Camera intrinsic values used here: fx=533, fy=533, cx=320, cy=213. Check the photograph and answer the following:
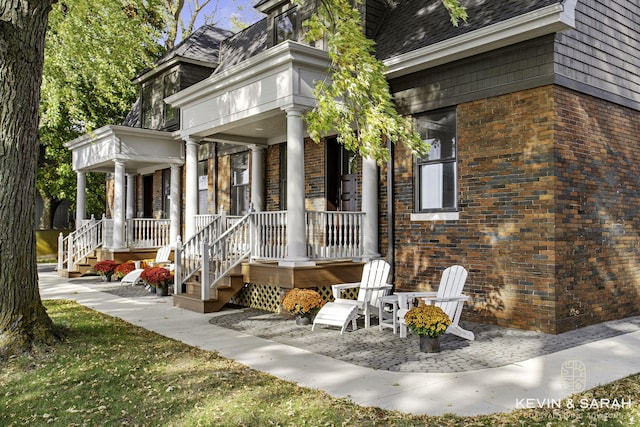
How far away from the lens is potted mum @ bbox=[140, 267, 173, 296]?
1240 cm

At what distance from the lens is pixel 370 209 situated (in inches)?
404

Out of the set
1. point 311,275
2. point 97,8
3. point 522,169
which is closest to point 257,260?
point 311,275

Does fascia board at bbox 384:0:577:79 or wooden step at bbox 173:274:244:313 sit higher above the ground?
fascia board at bbox 384:0:577:79

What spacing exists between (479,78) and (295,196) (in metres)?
3.68

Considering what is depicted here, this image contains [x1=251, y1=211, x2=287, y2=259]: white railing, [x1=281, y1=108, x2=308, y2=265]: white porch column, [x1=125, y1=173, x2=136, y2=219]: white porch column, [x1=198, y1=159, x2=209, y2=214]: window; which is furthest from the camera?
[x1=125, y1=173, x2=136, y2=219]: white porch column

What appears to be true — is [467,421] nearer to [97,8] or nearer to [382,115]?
[382,115]

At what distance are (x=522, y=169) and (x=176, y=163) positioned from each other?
1167 centimetres

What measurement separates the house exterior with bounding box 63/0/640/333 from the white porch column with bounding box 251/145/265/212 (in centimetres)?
169

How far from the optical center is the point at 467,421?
4316 mm

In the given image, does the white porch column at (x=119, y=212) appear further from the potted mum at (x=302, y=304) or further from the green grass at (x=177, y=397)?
the green grass at (x=177, y=397)

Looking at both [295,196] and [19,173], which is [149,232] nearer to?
[295,196]

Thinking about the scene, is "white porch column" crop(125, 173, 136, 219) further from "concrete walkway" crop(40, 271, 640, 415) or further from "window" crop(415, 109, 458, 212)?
"window" crop(415, 109, 458, 212)

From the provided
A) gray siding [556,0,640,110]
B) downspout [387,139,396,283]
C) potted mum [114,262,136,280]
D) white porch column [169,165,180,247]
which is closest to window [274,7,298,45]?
downspout [387,139,396,283]

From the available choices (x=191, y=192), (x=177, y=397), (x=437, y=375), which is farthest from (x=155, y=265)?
(x=437, y=375)
